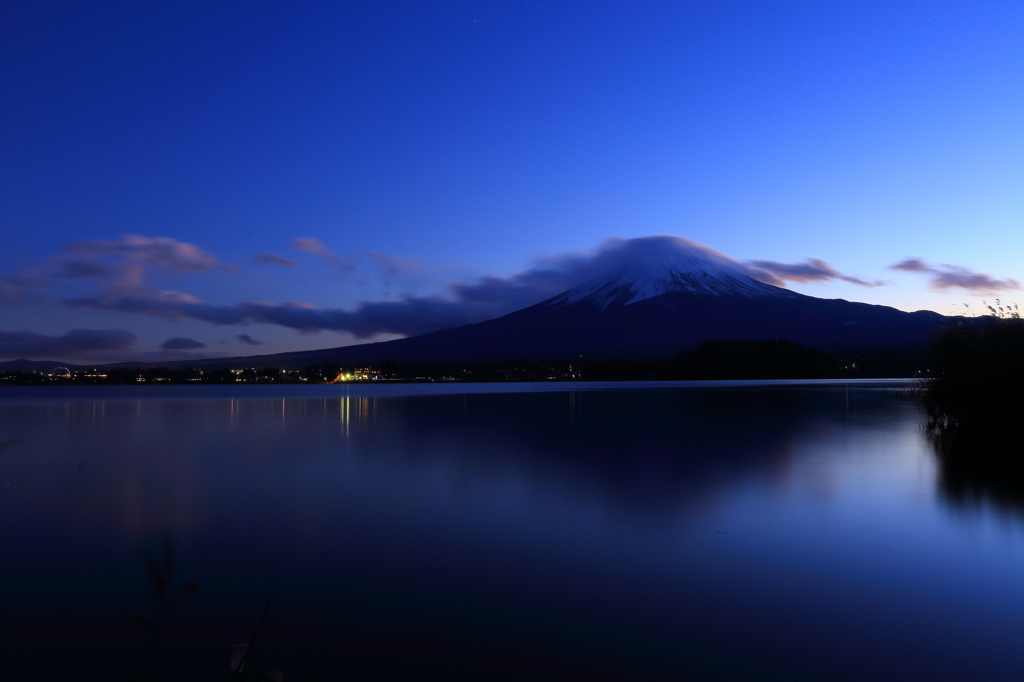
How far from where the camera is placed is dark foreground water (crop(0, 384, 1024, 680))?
3736 millimetres

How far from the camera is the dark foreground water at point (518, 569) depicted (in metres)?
3.74

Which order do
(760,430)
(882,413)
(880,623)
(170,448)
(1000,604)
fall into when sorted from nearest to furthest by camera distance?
(880,623) < (1000,604) < (170,448) < (760,430) < (882,413)

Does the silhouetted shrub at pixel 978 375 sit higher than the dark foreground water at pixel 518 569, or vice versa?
the silhouetted shrub at pixel 978 375

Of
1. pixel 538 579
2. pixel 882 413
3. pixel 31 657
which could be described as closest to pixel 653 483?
pixel 538 579

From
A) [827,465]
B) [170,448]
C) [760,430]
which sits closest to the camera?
[827,465]

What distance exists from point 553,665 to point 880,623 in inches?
87.7

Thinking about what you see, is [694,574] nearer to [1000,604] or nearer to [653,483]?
[1000,604]

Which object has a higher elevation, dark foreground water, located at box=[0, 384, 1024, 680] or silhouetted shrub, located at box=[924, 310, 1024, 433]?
silhouetted shrub, located at box=[924, 310, 1024, 433]

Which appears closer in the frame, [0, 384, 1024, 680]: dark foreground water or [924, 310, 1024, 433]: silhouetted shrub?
[0, 384, 1024, 680]: dark foreground water

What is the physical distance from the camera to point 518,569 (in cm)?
543

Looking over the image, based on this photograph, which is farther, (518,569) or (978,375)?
(978,375)

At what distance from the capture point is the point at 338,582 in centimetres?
512

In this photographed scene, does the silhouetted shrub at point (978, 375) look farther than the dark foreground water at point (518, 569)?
Yes

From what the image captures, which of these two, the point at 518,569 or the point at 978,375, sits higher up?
the point at 978,375
